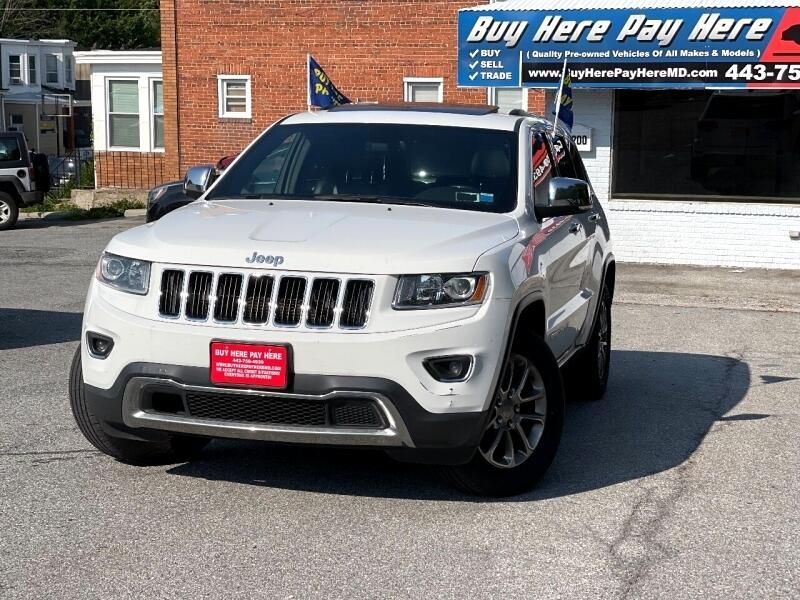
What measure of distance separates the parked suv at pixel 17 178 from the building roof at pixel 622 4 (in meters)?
10.7

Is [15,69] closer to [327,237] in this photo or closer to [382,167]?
[382,167]

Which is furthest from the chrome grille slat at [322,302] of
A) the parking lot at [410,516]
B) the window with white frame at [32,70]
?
the window with white frame at [32,70]

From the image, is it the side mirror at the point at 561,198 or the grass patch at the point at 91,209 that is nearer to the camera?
the side mirror at the point at 561,198

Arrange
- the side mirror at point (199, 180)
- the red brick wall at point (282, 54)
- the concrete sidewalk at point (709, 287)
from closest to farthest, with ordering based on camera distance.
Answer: the side mirror at point (199, 180)
the concrete sidewalk at point (709, 287)
the red brick wall at point (282, 54)

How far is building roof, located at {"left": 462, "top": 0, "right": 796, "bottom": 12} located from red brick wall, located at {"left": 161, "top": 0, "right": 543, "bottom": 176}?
4.43m

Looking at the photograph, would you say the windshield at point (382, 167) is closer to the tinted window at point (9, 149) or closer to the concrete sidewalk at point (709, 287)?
the concrete sidewalk at point (709, 287)

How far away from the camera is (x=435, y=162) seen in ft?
22.6

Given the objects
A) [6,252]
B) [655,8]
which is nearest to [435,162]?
[655,8]

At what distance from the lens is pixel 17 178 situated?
24266 millimetres

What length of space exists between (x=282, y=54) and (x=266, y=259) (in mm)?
19340

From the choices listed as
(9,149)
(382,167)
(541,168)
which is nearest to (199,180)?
(382,167)

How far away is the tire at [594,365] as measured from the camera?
8305 mm

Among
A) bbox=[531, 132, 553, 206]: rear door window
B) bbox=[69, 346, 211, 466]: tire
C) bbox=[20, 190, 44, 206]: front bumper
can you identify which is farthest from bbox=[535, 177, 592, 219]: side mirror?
bbox=[20, 190, 44, 206]: front bumper

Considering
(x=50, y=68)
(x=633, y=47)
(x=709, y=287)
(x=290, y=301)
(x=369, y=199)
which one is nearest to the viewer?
(x=290, y=301)
